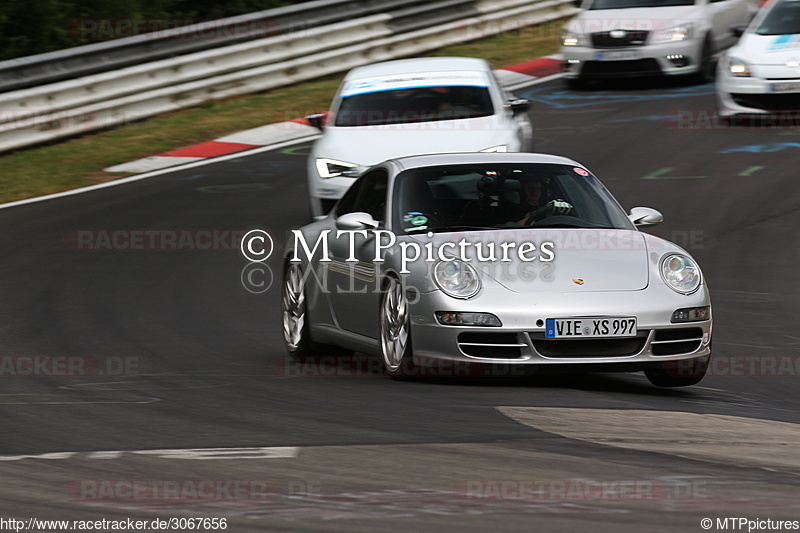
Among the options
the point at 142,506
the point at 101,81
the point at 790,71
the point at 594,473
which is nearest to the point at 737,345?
the point at 594,473

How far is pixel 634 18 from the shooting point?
68.4 feet

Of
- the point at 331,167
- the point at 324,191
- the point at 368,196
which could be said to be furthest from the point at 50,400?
the point at 331,167

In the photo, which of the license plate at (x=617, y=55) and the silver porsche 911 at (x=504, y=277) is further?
the license plate at (x=617, y=55)

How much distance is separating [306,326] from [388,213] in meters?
1.24

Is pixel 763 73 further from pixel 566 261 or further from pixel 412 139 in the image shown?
pixel 566 261

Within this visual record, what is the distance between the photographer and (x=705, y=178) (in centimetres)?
1599

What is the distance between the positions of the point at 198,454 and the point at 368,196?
3.48 metres

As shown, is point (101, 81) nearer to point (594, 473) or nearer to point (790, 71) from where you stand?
point (790, 71)

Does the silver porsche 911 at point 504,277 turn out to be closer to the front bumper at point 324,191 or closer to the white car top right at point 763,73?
the front bumper at point 324,191

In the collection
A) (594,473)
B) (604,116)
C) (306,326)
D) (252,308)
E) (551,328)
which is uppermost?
(594,473)

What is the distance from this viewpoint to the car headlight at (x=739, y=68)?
17833 millimetres

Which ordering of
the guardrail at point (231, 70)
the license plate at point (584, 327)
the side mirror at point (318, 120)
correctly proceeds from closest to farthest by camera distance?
the license plate at point (584, 327) → the side mirror at point (318, 120) → the guardrail at point (231, 70)

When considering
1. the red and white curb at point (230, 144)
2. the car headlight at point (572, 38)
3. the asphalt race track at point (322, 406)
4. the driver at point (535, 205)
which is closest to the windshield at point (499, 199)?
the driver at point (535, 205)

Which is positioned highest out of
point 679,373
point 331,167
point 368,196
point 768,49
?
point 368,196
